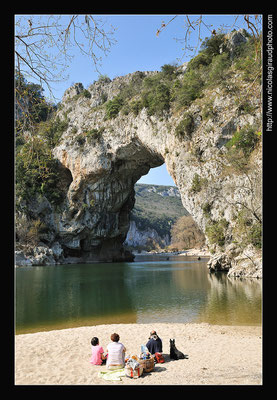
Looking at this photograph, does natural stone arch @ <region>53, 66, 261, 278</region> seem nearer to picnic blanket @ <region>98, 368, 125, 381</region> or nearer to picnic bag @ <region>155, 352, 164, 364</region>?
picnic bag @ <region>155, 352, 164, 364</region>

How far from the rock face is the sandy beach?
12.0m

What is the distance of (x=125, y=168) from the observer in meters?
36.7

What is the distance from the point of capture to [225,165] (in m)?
23.5

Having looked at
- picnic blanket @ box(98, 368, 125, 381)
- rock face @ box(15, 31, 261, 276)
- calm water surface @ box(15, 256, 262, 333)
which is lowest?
calm water surface @ box(15, 256, 262, 333)

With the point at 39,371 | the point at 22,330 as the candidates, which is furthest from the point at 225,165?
the point at 39,371

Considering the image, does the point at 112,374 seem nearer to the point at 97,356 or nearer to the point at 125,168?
the point at 97,356

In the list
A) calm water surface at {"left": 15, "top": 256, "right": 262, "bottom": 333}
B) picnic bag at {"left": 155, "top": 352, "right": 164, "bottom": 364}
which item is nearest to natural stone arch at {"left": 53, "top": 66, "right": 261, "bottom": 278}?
calm water surface at {"left": 15, "top": 256, "right": 262, "bottom": 333}

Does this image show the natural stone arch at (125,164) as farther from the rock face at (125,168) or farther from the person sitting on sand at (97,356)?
the person sitting on sand at (97,356)

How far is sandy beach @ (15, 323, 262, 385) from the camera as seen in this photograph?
4844 millimetres

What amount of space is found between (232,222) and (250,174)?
15.0 ft

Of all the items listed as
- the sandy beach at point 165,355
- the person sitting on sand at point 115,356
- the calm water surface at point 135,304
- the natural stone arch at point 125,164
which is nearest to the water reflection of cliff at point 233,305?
the calm water surface at point 135,304

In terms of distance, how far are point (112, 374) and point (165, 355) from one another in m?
1.82

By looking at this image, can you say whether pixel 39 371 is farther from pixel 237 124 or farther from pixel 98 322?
pixel 237 124

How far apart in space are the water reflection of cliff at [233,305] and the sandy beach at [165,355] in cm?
83
